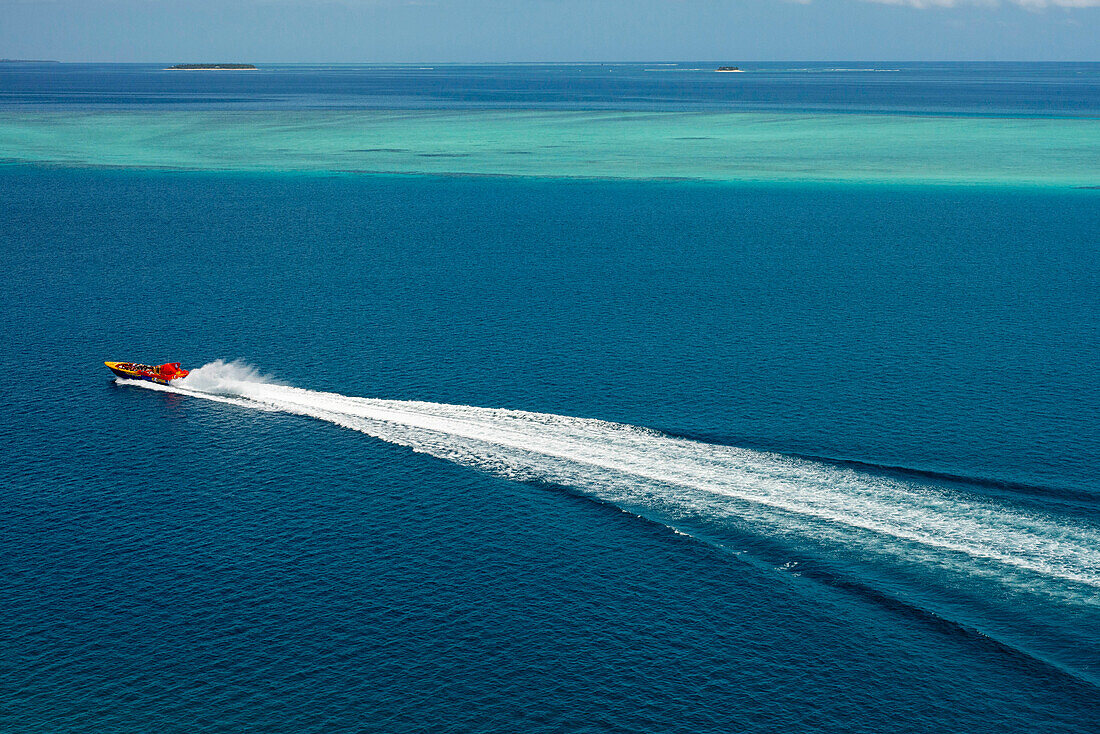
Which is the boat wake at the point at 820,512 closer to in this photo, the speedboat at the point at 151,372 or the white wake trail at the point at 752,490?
Result: the white wake trail at the point at 752,490

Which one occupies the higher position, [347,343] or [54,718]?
[347,343]

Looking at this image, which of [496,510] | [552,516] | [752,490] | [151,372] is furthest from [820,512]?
[151,372]

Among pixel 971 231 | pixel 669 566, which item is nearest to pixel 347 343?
pixel 669 566

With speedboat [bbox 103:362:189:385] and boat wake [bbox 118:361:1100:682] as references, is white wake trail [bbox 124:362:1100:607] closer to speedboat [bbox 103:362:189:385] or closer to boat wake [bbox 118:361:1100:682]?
boat wake [bbox 118:361:1100:682]

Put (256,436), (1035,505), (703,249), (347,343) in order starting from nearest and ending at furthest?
(1035,505)
(256,436)
(347,343)
(703,249)

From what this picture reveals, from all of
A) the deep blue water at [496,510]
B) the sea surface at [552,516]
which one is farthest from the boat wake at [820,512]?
the deep blue water at [496,510]

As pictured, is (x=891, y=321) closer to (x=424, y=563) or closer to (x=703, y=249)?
(x=703, y=249)

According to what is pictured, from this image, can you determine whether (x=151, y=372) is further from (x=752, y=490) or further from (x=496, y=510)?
(x=752, y=490)
